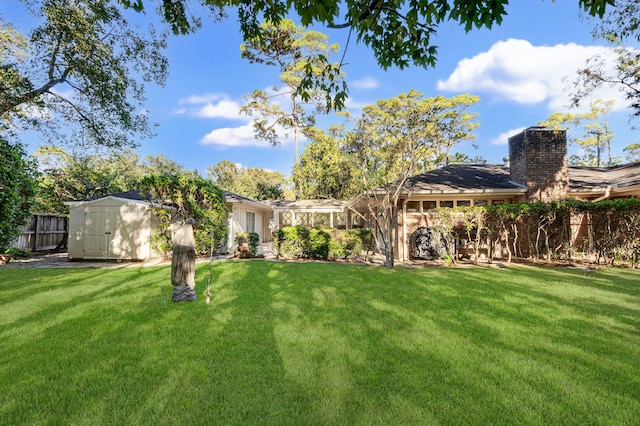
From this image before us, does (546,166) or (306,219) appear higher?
(546,166)

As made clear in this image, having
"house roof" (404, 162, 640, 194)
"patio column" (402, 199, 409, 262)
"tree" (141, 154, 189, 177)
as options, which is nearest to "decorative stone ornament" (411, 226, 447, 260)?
"patio column" (402, 199, 409, 262)

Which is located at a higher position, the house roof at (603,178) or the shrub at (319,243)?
the house roof at (603,178)

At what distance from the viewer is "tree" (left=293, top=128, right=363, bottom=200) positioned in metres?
25.7

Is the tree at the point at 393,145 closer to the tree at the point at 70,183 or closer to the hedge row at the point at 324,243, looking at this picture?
the hedge row at the point at 324,243

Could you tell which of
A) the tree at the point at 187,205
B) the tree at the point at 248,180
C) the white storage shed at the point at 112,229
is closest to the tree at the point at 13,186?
the white storage shed at the point at 112,229

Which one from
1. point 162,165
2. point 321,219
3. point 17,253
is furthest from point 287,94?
point 162,165

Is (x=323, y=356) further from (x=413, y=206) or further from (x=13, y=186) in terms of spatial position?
(x=13, y=186)

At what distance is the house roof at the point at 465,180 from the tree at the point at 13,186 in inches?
544

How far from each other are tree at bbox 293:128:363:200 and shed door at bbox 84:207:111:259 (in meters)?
16.6

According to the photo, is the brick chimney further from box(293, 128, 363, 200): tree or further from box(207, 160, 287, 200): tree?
box(207, 160, 287, 200): tree

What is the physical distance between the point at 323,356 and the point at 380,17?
399 cm

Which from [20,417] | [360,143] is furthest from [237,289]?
[360,143]

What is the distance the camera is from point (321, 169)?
26.7 metres

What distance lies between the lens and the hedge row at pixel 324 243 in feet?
37.2
